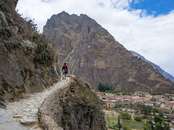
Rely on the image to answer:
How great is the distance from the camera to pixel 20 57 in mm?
25875

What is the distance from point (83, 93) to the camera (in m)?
27.6

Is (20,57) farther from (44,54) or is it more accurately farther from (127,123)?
(127,123)

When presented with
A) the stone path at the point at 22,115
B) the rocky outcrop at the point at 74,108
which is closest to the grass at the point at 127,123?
the rocky outcrop at the point at 74,108

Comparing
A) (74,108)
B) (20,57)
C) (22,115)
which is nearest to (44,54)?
(20,57)

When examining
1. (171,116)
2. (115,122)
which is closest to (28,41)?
(115,122)

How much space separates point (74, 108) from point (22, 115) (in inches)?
255

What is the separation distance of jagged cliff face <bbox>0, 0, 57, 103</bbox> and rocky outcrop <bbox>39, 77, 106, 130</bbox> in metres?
1.82

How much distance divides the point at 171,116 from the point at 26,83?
389 feet

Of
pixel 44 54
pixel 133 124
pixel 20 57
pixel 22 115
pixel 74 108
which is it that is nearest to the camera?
pixel 22 115

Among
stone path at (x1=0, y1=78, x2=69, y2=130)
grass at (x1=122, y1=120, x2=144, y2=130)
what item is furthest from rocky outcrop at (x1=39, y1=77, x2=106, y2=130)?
grass at (x1=122, y1=120, x2=144, y2=130)

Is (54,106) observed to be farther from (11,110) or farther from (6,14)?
(6,14)

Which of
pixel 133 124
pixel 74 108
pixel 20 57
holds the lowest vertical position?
pixel 133 124

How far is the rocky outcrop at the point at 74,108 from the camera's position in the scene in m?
21.7

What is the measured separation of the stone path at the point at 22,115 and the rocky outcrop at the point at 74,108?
406mm
